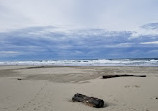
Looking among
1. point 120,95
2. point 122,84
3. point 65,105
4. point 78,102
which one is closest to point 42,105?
point 65,105

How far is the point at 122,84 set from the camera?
11.3 m

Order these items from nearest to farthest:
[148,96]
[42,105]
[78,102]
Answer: [42,105] < [78,102] < [148,96]

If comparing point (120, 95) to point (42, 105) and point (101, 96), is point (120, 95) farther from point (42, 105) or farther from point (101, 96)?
point (42, 105)

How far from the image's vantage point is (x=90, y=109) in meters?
7.27

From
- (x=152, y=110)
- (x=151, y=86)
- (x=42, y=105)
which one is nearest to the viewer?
(x=152, y=110)

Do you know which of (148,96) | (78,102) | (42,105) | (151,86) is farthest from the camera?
(151,86)

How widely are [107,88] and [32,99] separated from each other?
152 inches

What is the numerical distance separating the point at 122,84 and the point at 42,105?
16.5 ft

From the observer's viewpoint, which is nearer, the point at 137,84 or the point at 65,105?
the point at 65,105

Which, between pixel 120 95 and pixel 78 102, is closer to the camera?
pixel 78 102

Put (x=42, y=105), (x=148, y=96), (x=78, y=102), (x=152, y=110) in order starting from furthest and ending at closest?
1. (x=148, y=96)
2. (x=78, y=102)
3. (x=42, y=105)
4. (x=152, y=110)

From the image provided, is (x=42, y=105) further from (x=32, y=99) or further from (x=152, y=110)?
(x=152, y=110)

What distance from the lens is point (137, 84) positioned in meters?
11.2

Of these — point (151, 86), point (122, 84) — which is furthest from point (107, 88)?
point (151, 86)
